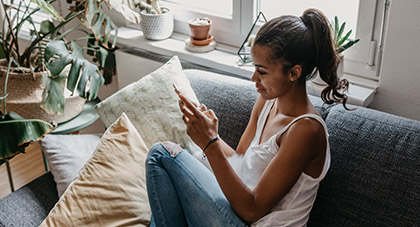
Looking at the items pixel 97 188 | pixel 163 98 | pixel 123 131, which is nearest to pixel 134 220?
pixel 97 188

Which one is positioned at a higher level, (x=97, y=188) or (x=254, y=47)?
(x=254, y=47)

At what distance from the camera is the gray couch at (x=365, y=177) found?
129cm

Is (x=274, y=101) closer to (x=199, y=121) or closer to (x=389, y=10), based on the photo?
(x=199, y=121)

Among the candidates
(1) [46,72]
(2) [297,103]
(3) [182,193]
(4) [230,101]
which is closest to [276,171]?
(2) [297,103]

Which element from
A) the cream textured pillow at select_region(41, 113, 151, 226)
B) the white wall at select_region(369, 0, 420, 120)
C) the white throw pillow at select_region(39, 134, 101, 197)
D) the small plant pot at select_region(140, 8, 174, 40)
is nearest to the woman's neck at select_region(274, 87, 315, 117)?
the white wall at select_region(369, 0, 420, 120)

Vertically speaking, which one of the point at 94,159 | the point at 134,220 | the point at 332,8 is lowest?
the point at 134,220

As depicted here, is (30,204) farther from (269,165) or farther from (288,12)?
(288,12)

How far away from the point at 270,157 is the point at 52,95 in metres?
0.90

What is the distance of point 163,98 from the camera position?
174 cm

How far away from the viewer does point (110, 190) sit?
4.91 ft

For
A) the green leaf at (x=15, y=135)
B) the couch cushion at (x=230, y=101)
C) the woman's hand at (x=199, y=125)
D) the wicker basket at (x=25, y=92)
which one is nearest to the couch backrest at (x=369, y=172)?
the couch cushion at (x=230, y=101)

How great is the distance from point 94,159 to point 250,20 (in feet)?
3.10

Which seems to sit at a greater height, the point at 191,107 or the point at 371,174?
the point at 191,107

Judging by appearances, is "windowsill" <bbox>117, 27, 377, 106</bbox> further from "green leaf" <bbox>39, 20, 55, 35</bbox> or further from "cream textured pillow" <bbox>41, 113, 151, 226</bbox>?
"cream textured pillow" <bbox>41, 113, 151, 226</bbox>
